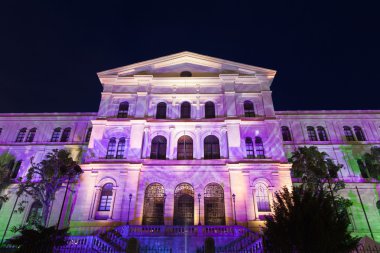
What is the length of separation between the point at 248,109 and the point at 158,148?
1076 cm

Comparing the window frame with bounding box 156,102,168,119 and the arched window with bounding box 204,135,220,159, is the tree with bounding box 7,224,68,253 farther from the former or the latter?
the window frame with bounding box 156,102,168,119

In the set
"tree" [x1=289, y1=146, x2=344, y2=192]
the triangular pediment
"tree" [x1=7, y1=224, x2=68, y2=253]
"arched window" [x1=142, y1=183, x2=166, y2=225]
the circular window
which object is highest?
the triangular pediment

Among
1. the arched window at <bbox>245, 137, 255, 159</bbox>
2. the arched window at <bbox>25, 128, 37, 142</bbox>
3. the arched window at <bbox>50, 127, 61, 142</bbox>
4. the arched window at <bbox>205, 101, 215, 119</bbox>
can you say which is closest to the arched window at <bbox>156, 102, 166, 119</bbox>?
the arched window at <bbox>205, 101, 215, 119</bbox>

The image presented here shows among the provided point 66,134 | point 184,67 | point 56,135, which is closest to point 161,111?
point 184,67

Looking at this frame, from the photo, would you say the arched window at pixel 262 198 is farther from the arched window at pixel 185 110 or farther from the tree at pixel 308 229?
the arched window at pixel 185 110

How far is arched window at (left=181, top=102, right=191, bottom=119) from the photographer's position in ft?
104

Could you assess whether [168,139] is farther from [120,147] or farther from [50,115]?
[50,115]

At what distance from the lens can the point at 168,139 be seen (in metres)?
29.7

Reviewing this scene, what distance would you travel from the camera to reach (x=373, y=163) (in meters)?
32.7

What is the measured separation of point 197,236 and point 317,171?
12.7 meters

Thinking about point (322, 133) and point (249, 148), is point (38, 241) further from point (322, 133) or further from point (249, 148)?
point (322, 133)

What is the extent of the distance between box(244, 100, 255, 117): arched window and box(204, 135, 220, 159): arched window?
4795mm

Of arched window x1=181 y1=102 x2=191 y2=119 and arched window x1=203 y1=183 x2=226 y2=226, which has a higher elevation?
arched window x1=181 y1=102 x2=191 y2=119

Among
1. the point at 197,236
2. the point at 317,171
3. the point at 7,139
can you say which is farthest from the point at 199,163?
the point at 7,139
